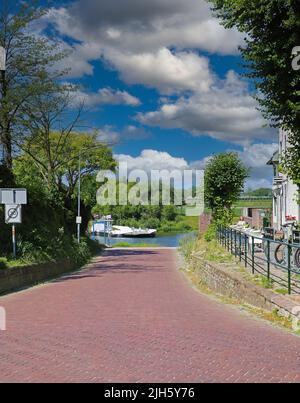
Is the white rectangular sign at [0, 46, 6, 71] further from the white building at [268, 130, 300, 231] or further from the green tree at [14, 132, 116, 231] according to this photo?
the white building at [268, 130, 300, 231]

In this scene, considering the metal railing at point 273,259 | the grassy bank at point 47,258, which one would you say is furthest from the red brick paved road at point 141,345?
the grassy bank at point 47,258

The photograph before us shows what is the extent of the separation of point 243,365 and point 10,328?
13.3 feet

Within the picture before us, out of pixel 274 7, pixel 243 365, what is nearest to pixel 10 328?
pixel 243 365

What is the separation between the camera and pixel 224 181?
2781 centimetres

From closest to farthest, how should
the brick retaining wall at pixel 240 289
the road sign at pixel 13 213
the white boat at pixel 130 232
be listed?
the brick retaining wall at pixel 240 289 < the road sign at pixel 13 213 < the white boat at pixel 130 232

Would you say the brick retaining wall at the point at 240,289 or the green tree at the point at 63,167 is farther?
the green tree at the point at 63,167

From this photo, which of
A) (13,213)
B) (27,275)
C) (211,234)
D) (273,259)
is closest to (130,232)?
(211,234)

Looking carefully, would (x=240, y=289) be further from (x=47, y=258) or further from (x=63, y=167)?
(x=63, y=167)

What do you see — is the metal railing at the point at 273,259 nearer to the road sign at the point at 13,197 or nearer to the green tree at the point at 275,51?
the green tree at the point at 275,51

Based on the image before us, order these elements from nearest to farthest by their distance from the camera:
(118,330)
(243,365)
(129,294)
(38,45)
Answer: (243,365), (118,330), (129,294), (38,45)

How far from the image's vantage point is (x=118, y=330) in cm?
771

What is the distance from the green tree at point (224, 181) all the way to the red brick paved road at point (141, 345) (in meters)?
17.4

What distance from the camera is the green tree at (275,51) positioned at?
1038 cm
